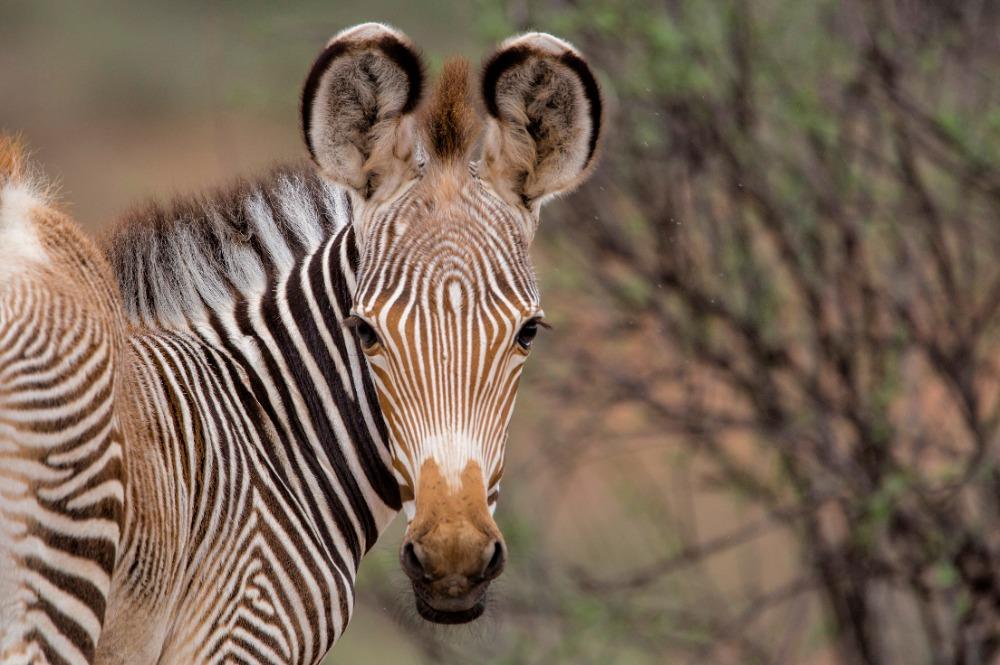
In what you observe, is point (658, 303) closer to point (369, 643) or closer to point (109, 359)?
point (109, 359)

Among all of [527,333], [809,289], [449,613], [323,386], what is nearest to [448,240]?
[527,333]

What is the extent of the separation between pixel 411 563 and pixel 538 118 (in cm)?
172

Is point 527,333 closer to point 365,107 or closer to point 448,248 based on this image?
point 448,248

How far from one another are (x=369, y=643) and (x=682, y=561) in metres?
8.65

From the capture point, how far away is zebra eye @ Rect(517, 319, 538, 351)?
15.3 ft

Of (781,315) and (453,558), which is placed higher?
(781,315)

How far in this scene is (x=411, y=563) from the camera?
14.3 ft

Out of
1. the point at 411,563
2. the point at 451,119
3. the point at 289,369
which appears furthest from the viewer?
the point at 289,369

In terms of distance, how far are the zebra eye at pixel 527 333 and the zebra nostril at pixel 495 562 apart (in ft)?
2.34

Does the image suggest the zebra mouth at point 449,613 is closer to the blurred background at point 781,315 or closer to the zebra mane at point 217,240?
the zebra mane at point 217,240

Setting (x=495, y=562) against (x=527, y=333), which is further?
(x=527, y=333)

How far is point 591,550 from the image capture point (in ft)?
39.6

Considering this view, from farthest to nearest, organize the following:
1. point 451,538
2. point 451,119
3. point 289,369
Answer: point 289,369
point 451,119
point 451,538

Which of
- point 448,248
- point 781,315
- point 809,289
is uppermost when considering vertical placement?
point 809,289
